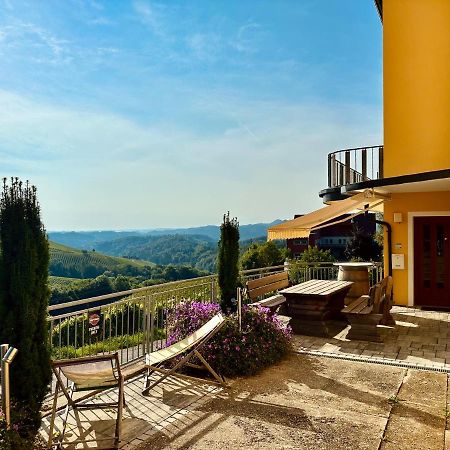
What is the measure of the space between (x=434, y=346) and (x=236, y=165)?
25.8 meters

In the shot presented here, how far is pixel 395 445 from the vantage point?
12.4ft

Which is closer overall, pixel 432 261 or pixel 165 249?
pixel 432 261

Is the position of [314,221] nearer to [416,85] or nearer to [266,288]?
[266,288]

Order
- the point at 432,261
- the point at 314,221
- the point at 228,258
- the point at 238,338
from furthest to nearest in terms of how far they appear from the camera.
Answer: the point at 432,261 < the point at 314,221 < the point at 228,258 < the point at 238,338

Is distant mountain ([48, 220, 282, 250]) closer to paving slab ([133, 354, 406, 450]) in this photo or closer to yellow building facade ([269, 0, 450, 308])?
yellow building facade ([269, 0, 450, 308])

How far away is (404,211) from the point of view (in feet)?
37.8

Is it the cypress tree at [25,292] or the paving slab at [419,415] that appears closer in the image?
the cypress tree at [25,292]

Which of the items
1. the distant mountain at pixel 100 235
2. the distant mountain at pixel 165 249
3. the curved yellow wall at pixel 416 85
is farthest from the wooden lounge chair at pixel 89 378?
the distant mountain at pixel 100 235

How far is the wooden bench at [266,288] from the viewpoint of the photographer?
745 centimetres

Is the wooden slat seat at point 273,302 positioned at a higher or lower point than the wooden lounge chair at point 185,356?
higher

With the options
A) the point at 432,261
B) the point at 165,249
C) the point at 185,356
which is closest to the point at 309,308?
the point at 185,356

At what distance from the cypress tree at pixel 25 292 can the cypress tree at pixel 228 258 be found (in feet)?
13.2

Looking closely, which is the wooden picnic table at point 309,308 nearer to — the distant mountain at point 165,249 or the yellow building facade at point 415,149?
the yellow building facade at point 415,149

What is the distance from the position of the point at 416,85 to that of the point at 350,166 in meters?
2.94
